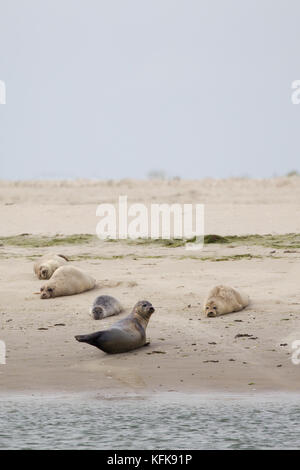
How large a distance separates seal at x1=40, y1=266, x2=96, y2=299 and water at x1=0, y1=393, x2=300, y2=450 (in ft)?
Answer: 13.0

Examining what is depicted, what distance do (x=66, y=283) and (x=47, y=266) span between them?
104cm

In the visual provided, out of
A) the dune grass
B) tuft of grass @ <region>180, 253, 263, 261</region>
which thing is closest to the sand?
tuft of grass @ <region>180, 253, 263, 261</region>

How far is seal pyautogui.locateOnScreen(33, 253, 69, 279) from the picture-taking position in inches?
518

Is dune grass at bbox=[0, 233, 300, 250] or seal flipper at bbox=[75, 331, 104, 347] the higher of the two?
dune grass at bbox=[0, 233, 300, 250]

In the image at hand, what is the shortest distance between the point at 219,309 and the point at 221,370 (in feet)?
6.48

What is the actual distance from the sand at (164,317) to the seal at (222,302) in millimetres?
103

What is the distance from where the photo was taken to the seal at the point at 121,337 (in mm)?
9312

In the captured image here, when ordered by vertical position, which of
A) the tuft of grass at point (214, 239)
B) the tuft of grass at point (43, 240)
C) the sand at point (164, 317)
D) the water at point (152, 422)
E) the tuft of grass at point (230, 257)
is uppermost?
the tuft of grass at point (214, 239)

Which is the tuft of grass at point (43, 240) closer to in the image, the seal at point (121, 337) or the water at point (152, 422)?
the seal at point (121, 337)

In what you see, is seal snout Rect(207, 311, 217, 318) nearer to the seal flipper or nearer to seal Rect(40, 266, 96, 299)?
the seal flipper

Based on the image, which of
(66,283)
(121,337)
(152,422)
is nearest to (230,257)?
(66,283)

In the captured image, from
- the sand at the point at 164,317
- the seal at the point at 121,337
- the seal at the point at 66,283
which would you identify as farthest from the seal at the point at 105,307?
the seal at the point at 66,283

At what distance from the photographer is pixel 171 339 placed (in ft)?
32.9

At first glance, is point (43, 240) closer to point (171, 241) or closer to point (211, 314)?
point (171, 241)
